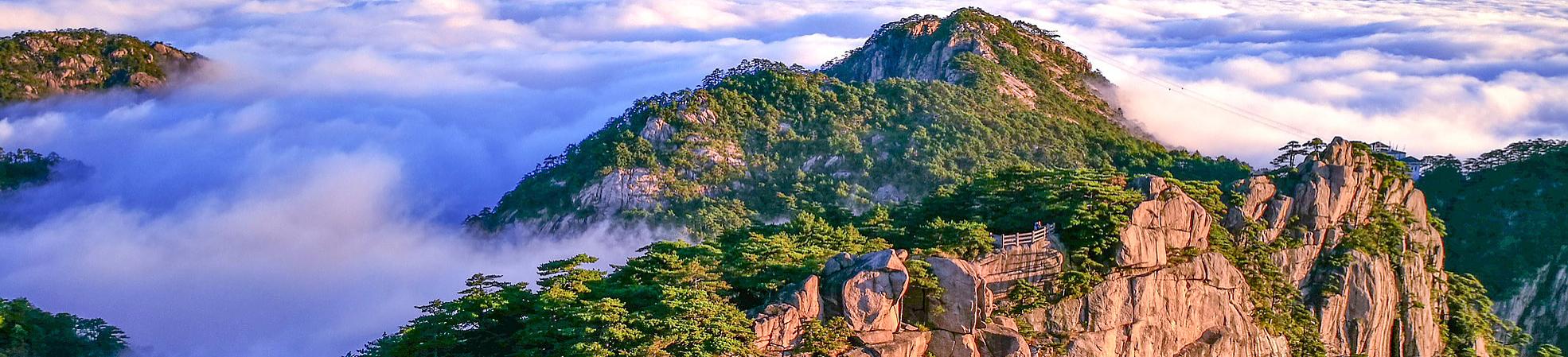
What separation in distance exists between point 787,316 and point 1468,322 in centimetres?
4059

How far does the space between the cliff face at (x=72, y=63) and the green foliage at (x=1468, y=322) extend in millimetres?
112574

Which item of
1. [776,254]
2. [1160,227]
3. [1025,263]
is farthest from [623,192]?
[1160,227]

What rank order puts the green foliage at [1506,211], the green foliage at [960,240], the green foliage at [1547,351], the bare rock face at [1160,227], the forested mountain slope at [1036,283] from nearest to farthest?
the forested mountain slope at [1036,283] → the green foliage at [960,240] → the bare rock face at [1160,227] → the green foliage at [1547,351] → the green foliage at [1506,211]

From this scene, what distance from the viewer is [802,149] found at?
7281cm

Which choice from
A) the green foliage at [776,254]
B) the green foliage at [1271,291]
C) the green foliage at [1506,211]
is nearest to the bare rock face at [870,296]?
the green foliage at [776,254]

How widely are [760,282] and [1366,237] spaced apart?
30260 millimetres

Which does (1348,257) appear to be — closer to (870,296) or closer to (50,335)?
(870,296)

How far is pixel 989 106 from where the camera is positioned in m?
80.8

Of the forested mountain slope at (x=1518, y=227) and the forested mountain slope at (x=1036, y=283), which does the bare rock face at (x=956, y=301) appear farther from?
the forested mountain slope at (x=1518, y=227)

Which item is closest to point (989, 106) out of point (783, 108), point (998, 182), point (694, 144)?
point (783, 108)

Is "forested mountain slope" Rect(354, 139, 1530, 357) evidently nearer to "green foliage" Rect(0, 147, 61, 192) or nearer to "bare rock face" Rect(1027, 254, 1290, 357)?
"bare rock face" Rect(1027, 254, 1290, 357)

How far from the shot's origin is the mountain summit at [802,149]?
6700 cm

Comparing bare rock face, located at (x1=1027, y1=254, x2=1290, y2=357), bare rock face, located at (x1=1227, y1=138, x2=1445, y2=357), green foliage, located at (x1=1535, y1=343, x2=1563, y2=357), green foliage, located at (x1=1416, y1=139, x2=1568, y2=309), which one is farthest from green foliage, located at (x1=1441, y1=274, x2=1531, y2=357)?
green foliage, located at (x1=1416, y1=139, x2=1568, y2=309)

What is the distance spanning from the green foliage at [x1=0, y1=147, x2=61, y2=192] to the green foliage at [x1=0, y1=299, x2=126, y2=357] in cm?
5185
